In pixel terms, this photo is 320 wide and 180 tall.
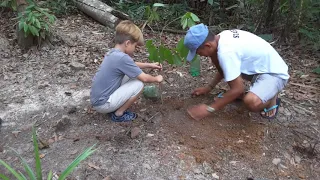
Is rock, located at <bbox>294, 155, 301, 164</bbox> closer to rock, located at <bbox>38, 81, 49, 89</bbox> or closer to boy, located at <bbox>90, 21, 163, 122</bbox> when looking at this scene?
boy, located at <bbox>90, 21, 163, 122</bbox>

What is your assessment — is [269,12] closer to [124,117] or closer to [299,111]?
[299,111]

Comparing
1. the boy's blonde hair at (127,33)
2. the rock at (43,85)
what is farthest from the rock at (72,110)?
the boy's blonde hair at (127,33)

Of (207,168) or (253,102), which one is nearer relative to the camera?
(207,168)

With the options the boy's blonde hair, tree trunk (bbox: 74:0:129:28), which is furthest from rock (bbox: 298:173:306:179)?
tree trunk (bbox: 74:0:129:28)

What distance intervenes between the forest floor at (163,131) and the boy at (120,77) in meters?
0.17

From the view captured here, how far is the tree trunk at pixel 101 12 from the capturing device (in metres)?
4.86

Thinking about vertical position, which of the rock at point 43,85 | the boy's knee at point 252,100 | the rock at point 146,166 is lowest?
the rock at point 43,85

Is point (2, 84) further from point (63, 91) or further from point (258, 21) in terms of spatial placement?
point (258, 21)

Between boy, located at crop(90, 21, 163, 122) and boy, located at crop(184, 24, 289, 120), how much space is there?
435 mm

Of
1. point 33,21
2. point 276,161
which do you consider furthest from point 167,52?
point 33,21

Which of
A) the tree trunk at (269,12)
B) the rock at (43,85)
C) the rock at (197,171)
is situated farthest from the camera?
the tree trunk at (269,12)

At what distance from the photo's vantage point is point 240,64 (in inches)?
102

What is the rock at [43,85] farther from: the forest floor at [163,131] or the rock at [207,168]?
the rock at [207,168]

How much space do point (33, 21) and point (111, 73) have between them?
5.39 feet
